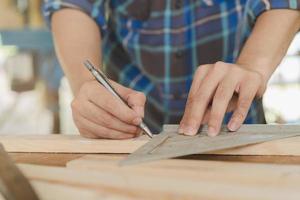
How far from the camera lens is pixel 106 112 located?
84 cm

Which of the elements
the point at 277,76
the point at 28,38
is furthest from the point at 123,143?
the point at 277,76

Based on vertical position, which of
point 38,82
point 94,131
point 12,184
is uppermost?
point 12,184

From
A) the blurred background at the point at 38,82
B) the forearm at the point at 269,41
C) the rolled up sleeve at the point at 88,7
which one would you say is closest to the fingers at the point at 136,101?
the forearm at the point at 269,41

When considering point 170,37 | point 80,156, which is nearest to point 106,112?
point 80,156

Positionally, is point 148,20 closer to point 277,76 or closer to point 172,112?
point 172,112

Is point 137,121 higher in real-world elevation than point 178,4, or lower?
lower

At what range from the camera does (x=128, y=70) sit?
1.20 metres

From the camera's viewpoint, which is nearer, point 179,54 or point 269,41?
point 269,41

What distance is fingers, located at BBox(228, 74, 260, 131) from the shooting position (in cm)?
81

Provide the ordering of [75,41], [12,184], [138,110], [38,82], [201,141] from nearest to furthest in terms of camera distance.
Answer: [12,184] < [201,141] < [138,110] < [75,41] < [38,82]

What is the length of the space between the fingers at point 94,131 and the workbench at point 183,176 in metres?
0.09

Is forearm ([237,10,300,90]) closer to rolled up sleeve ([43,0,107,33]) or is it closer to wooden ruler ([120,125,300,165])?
wooden ruler ([120,125,300,165])

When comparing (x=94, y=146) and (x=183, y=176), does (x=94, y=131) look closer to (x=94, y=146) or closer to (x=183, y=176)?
(x=94, y=146)

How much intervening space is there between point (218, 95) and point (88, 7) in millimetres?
437
